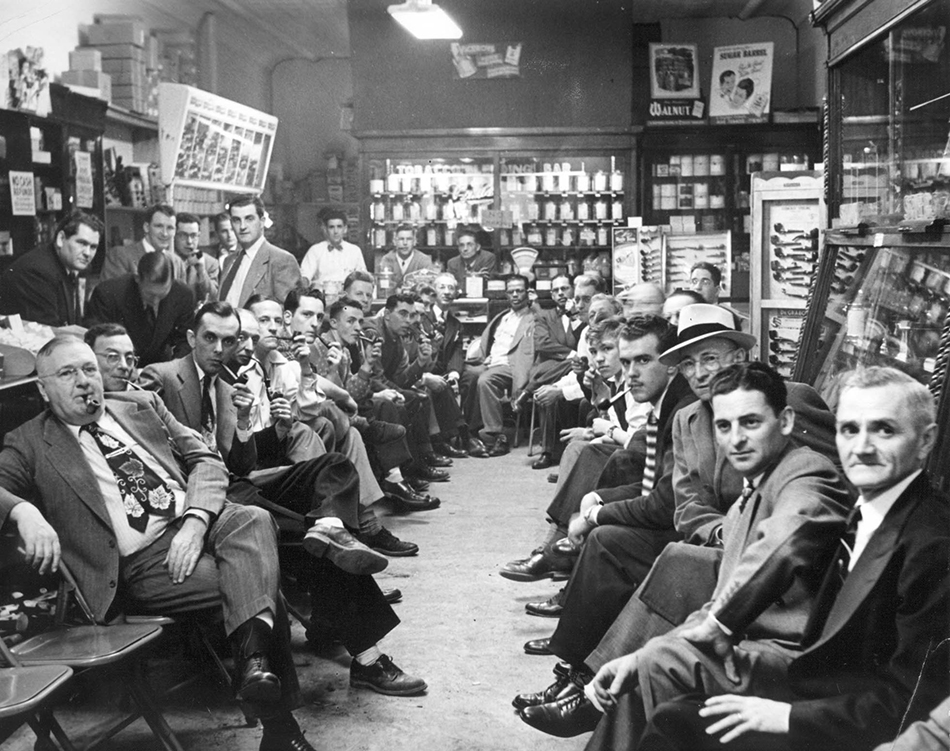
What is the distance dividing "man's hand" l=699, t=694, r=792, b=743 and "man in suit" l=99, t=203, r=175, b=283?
4.91m

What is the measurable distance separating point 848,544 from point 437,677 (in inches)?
72.4

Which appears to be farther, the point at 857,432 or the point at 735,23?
the point at 735,23

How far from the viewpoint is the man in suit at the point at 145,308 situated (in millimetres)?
5043

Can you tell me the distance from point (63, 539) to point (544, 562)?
1.80m

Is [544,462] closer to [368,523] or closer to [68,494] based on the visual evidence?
[368,523]

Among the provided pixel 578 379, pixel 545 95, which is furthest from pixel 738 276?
pixel 578 379

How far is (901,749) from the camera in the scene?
4.81ft

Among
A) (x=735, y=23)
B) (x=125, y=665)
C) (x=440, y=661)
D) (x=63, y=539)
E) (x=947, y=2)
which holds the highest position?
(x=735, y=23)

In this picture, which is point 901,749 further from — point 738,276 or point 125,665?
point 738,276

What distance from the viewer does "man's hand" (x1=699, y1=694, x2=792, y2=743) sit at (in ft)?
5.91

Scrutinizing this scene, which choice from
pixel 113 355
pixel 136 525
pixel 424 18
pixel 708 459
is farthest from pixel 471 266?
pixel 136 525

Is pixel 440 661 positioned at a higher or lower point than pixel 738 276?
lower

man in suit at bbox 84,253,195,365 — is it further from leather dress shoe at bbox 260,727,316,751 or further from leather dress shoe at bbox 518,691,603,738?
leather dress shoe at bbox 518,691,603,738

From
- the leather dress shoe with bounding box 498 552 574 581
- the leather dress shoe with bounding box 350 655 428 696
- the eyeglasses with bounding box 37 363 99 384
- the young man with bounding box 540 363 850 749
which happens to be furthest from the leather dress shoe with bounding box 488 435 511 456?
the young man with bounding box 540 363 850 749
